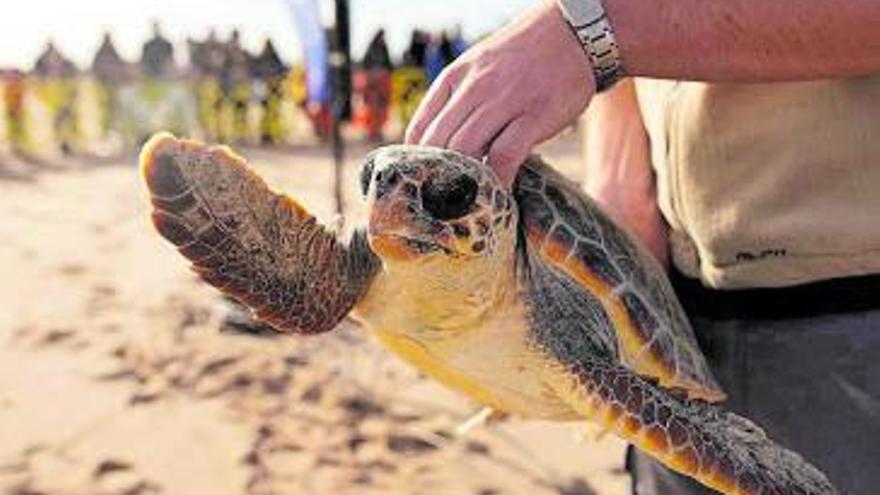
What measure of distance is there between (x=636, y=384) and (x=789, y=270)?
0.20m

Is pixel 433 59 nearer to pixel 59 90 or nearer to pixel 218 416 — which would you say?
pixel 59 90

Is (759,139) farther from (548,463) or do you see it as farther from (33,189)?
(33,189)

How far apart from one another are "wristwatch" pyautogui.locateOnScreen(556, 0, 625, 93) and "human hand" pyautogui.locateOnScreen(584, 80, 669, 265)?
468mm

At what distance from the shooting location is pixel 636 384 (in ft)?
3.54

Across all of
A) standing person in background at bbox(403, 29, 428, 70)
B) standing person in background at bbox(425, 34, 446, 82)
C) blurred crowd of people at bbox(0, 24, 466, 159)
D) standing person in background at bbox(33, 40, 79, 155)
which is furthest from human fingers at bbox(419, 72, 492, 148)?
standing person in background at bbox(403, 29, 428, 70)

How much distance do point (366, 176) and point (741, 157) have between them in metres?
0.39

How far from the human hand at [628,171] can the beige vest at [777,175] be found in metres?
0.15

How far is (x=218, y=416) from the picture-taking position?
104 inches

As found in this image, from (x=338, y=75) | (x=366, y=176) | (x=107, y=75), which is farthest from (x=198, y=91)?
(x=366, y=176)

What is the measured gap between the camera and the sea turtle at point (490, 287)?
99 cm

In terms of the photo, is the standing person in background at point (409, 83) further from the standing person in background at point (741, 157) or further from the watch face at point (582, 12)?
the watch face at point (582, 12)

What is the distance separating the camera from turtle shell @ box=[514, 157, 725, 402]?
1.17 meters

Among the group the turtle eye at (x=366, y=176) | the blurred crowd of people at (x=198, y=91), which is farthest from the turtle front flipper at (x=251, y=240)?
the blurred crowd of people at (x=198, y=91)

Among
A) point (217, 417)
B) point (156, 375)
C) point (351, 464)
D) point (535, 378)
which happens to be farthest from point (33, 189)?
point (535, 378)
